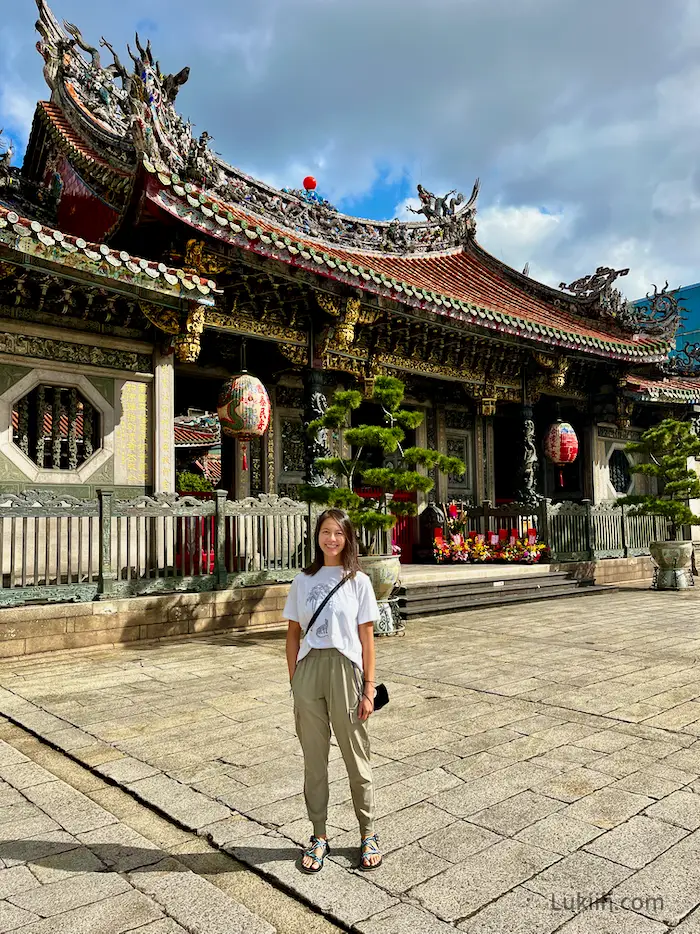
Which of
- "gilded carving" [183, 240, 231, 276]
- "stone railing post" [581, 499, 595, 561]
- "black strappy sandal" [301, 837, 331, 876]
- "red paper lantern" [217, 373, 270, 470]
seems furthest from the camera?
"stone railing post" [581, 499, 595, 561]

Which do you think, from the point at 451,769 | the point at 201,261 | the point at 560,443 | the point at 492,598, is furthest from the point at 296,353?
the point at 451,769

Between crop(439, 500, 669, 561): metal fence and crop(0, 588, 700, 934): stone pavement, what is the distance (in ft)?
18.0

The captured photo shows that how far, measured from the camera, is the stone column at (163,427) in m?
8.61

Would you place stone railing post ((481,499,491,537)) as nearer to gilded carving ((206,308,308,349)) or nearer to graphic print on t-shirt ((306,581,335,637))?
gilded carving ((206,308,308,349))

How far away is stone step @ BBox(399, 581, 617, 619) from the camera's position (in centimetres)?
923

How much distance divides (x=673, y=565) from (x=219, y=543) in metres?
8.64

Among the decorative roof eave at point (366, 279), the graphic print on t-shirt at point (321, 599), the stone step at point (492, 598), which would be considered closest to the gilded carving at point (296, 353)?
the decorative roof eave at point (366, 279)

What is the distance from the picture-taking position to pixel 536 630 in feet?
26.0

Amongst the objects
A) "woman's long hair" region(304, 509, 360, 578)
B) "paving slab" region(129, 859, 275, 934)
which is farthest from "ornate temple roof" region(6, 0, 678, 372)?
"paving slab" region(129, 859, 275, 934)

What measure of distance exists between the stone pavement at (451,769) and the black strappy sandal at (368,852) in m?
0.04

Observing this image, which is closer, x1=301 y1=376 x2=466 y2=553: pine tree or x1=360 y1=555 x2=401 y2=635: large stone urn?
x1=301 y1=376 x2=466 y2=553: pine tree

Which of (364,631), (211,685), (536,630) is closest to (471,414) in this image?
(536,630)

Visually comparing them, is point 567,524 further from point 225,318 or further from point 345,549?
point 345,549

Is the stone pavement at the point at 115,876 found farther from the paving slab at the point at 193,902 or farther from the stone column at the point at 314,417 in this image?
the stone column at the point at 314,417
